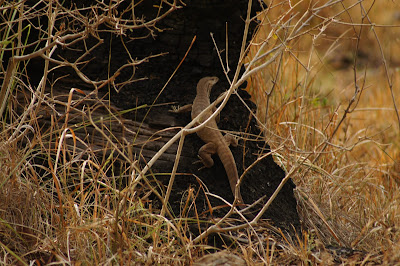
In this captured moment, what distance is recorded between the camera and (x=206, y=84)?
3912mm

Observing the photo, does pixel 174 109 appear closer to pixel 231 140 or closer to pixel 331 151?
pixel 231 140

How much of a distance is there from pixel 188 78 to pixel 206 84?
0.18 m

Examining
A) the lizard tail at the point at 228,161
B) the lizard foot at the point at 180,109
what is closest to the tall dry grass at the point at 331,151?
the lizard tail at the point at 228,161

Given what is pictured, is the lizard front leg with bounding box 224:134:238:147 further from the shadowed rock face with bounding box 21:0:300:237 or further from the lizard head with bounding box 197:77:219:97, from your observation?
the lizard head with bounding box 197:77:219:97

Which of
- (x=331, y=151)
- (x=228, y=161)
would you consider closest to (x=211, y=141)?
(x=228, y=161)

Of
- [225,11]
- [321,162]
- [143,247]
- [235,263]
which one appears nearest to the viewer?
[235,263]

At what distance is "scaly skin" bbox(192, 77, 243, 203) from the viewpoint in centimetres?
373

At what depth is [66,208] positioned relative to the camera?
123 inches

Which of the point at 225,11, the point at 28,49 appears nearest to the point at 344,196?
the point at 225,11

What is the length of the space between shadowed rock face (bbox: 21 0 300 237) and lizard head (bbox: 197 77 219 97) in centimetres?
5

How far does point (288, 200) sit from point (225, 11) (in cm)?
160

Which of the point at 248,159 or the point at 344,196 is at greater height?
the point at 248,159

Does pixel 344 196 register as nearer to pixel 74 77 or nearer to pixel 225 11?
pixel 225 11

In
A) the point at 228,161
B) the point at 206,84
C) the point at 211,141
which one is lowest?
the point at 228,161
